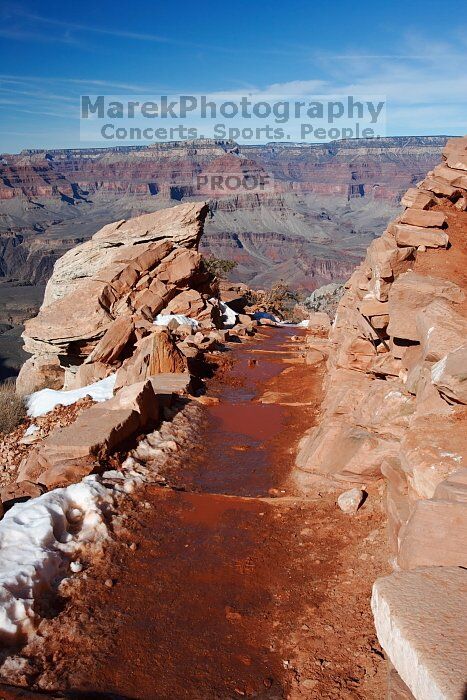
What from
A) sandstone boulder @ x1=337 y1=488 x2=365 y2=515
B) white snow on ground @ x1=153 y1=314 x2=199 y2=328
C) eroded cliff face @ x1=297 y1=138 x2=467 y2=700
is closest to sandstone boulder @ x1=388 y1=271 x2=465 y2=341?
eroded cliff face @ x1=297 y1=138 x2=467 y2=700

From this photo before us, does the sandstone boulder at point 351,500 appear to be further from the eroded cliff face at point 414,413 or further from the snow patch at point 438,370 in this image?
the snow patch at point 438,370

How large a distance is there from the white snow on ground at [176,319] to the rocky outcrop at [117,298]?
0.29m

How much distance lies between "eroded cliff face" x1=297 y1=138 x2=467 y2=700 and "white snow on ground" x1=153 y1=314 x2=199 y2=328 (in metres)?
5.76

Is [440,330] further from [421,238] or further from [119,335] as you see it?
[119,335]

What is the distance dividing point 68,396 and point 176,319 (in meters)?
5.71

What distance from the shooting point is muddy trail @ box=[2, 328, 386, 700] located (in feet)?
13.1

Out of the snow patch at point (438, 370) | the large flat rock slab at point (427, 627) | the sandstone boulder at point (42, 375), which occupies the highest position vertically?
the snow patch at point (438, 370)

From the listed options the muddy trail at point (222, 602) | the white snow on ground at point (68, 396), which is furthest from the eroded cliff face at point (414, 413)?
the white snow on ground at point (68, 396)

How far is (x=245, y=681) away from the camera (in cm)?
404

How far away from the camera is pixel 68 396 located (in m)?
12.9

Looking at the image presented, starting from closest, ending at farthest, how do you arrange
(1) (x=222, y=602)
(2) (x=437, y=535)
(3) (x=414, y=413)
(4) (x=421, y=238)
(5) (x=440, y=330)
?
1. (2) (x=437, y=535)
2. (1) (x=222, y=602)
3. (3) (x=414, y=413)
4. (5) (x=440, y=330)
5. (4) (x=421, y=238)

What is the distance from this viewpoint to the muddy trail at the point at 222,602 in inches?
157

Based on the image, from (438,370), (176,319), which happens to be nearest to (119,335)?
(176,319)

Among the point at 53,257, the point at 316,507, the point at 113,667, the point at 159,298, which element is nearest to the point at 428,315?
the point at 316,507
